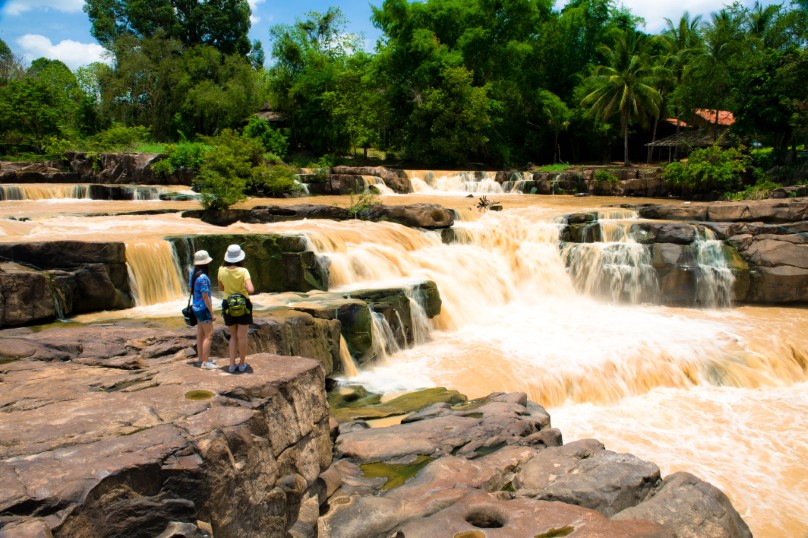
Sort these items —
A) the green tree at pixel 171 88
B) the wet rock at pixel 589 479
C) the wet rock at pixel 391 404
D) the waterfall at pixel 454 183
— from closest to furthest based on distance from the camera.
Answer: the wet rock at pixel 589 479 → the wet rock at pixel 391 404 → the waterfall at pixel 454 183 → the green tree at pixel 171 88

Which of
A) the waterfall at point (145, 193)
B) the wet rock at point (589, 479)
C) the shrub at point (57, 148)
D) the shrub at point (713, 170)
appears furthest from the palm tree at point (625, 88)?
the wet rock at point (589, 479)

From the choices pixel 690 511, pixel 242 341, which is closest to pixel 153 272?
pixel 242 341

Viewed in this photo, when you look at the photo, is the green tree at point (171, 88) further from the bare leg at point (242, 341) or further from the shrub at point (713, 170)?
the bare leg at point (242, 341)

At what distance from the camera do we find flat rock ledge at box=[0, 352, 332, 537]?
3582 millimetres

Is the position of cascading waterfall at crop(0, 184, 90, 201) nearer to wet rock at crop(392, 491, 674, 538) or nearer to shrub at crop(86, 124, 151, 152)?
shrub at crop(86, 124, 151, 152)

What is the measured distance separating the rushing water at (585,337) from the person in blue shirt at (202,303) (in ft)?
13.3

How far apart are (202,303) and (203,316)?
0.13m

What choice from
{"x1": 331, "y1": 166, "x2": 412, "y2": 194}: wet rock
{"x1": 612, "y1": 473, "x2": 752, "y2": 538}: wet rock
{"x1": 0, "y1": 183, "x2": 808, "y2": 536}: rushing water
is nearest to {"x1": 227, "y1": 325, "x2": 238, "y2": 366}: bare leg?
{"x1": 612, "y1": 473, "x2": 752, "y2": 538}: wet rock

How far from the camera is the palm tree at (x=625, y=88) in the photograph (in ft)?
111

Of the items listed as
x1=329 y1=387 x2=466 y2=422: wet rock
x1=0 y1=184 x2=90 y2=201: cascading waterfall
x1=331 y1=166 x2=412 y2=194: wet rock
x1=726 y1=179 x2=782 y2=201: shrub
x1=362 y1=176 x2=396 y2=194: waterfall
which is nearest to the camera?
x1=329 y1=387 x2=466 y2=422: wet rock

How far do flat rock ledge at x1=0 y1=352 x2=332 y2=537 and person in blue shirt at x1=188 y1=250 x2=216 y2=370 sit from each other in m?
0.25

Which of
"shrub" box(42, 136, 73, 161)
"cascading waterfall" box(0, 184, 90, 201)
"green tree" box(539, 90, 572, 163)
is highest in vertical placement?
"green tree" box(539, 90, 572, 163)

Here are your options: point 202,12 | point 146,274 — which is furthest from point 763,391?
point 202,12

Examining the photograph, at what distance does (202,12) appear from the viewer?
50.0m
